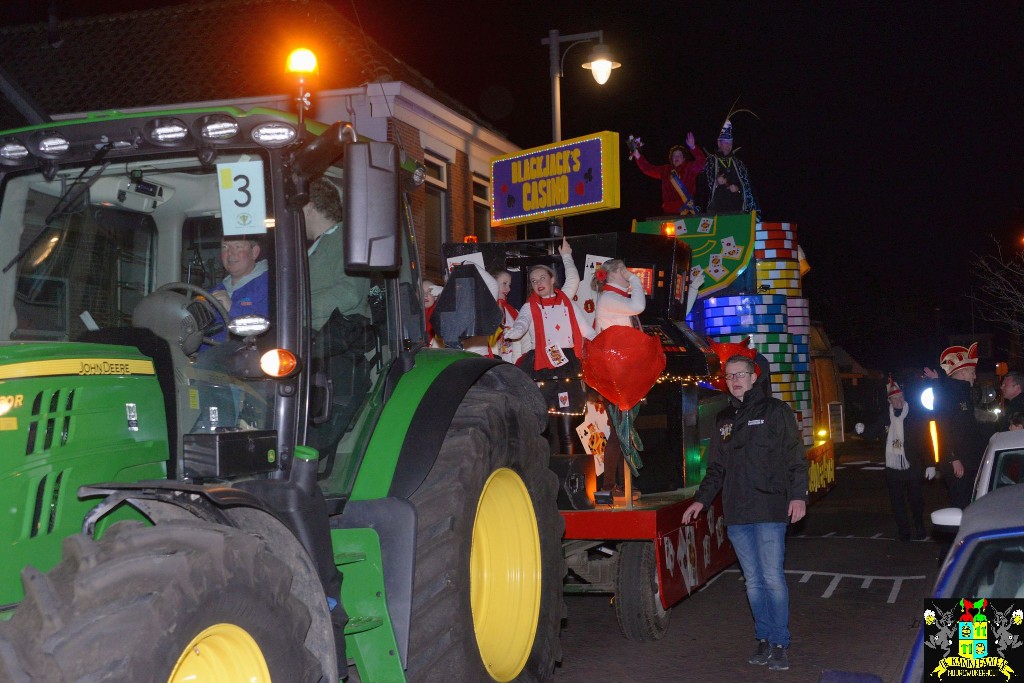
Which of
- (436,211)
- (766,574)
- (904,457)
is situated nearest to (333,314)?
(766,574)

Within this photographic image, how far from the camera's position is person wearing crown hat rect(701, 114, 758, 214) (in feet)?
40.9

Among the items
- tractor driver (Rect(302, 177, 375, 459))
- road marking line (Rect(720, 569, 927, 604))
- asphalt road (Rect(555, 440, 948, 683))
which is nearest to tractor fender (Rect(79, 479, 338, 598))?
tractor driver (Rect(302, 177, 375, 459))

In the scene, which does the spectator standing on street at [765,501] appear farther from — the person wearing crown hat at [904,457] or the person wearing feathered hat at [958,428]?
the person wearing crown hat at [904,457]

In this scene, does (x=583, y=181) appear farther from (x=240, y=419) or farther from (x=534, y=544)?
(x=240, y=419)

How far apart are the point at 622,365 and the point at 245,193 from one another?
368cm

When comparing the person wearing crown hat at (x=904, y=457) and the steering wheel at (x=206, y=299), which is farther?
the person wearing crown hat at (x=904, y=457)

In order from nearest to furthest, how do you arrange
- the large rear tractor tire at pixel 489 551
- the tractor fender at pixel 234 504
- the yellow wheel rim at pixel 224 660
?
1. the yellow wheel rim at pixel 224 660
2. the tractor fender at pixel 234 504
3. the large rear tractor tire at pixel 489 551

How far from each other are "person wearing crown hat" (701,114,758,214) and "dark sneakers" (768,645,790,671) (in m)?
6.71

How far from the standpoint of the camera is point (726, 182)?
12.6 m

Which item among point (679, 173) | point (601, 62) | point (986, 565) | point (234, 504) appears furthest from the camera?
point (601, 62)

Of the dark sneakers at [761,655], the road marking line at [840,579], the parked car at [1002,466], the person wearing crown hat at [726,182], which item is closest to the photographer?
the parked car at [1002,466]

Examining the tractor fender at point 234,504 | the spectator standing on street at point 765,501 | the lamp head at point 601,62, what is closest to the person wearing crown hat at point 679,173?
the lamp head at point 601,62

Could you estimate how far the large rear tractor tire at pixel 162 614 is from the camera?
261 cm

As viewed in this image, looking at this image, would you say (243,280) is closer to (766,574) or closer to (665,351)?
(766,574)
